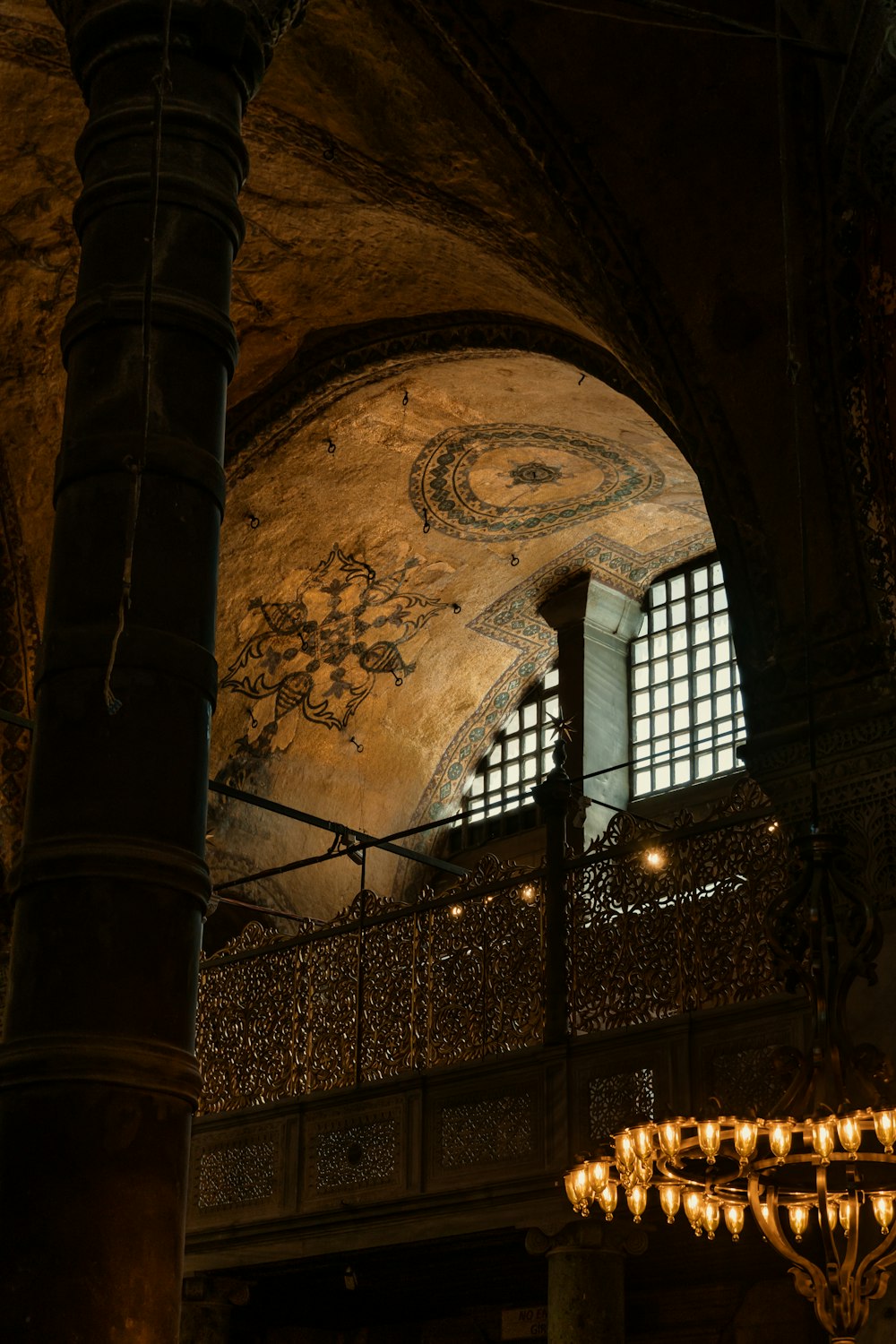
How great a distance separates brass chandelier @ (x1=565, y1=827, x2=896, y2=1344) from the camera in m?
5.79

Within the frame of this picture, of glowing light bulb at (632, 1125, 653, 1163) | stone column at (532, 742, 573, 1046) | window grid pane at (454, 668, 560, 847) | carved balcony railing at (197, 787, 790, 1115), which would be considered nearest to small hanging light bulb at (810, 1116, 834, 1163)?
glowing light bulb at (632, 1125, 653, 1163)

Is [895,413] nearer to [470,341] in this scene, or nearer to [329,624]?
[470,341]

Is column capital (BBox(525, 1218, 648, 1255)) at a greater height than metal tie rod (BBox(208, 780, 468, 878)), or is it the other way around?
metal tie rod (BBox(208, 780, 468, 878))

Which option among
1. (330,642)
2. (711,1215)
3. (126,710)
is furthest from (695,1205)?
(330,642)

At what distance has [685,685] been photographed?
12.2 meters

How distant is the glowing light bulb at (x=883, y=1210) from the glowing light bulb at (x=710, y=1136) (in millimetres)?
603

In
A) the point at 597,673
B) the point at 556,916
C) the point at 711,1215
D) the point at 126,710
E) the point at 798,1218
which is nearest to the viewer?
the point at 126,710

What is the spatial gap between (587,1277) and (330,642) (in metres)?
5.41

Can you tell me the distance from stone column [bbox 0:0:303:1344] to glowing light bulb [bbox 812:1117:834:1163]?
3.17m

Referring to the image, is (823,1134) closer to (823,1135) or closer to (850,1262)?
(823,1135)

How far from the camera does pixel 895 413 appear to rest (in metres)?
7.10

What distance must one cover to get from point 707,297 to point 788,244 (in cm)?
44

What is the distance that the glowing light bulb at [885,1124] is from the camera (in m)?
5.82

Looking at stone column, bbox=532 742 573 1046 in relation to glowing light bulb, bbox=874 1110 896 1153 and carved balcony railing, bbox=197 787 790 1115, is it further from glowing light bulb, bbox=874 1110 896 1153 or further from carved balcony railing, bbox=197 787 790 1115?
glowing light bulb, bbox=874 1110 896 1153
